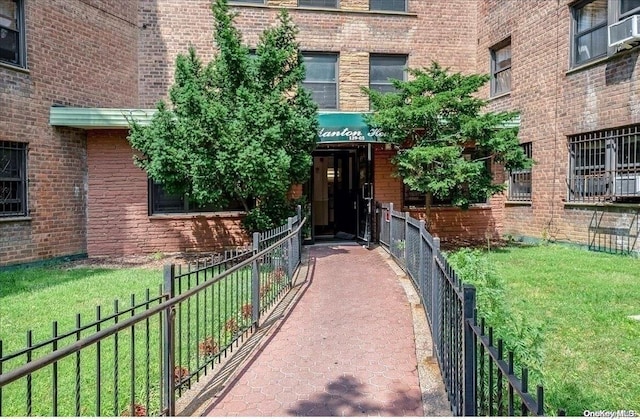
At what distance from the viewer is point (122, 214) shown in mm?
11430

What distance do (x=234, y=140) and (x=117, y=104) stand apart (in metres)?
5.90

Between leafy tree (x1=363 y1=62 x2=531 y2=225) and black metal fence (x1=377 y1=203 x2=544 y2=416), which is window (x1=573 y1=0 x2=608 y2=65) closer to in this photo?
leafy tree (x1=363 y1=62 x2=531 y2=225)

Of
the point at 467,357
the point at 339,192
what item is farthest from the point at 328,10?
the point at 467,357

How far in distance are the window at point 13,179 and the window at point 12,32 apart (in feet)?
6.08

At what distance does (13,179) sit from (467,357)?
1045 cm

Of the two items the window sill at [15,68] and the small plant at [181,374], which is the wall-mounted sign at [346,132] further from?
the small plant at [181,374]

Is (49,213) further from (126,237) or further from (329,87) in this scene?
(329,87)

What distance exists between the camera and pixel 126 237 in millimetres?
11492

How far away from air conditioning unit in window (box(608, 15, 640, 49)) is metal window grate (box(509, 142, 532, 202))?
358cm

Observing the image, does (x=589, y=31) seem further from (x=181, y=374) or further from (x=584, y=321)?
(x=181, y=374)

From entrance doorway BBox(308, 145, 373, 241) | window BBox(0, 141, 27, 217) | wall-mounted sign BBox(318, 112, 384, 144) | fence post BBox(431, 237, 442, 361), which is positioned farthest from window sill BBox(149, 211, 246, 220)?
fence post BBox(431, 237, 442, 361)

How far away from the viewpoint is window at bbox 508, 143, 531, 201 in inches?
507

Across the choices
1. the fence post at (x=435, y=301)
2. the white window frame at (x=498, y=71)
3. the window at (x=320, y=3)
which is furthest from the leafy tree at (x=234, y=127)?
the white window frame at (x=498, y=71)

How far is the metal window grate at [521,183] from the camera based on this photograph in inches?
507
